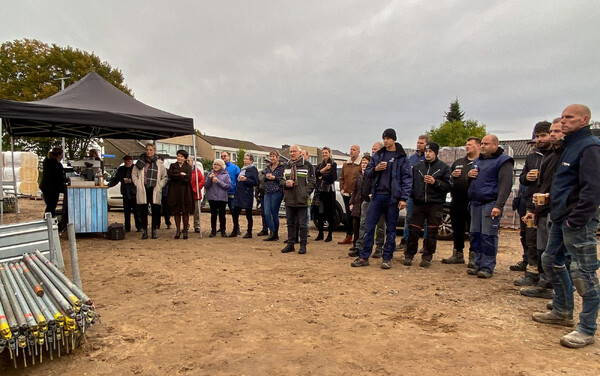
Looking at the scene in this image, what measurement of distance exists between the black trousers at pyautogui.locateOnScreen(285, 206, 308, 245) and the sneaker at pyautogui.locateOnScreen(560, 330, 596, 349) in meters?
4.17

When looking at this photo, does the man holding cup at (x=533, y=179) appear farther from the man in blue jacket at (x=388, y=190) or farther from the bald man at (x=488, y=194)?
the man in blue jacket at (x=388, y=190)

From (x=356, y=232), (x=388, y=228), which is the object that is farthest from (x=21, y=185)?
(x=388, y=228)

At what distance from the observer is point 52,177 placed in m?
8.10

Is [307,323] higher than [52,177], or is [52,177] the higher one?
[52,177]

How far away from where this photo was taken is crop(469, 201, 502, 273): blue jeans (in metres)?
5.07

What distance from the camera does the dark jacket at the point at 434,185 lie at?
550cm

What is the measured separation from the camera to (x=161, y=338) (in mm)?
3162

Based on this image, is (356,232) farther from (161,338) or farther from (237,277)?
(161,338)

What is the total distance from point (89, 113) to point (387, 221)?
574 centimetres

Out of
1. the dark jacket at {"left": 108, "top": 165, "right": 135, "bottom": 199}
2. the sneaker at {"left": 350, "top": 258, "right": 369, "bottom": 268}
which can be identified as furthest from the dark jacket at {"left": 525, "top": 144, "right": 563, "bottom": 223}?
the dark jacket at {"left": 108, "top": 165, "right": 135, "bottom": 199}

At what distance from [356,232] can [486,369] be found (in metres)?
4.57

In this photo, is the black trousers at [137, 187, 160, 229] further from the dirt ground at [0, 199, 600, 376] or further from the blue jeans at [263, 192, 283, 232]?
the blue jeans at [263, 192, 283, 232]

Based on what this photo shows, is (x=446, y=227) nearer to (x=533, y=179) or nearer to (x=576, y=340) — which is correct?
(x=533, y=179)

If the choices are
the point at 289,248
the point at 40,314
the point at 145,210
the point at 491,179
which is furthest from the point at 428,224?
the point at 145,210
